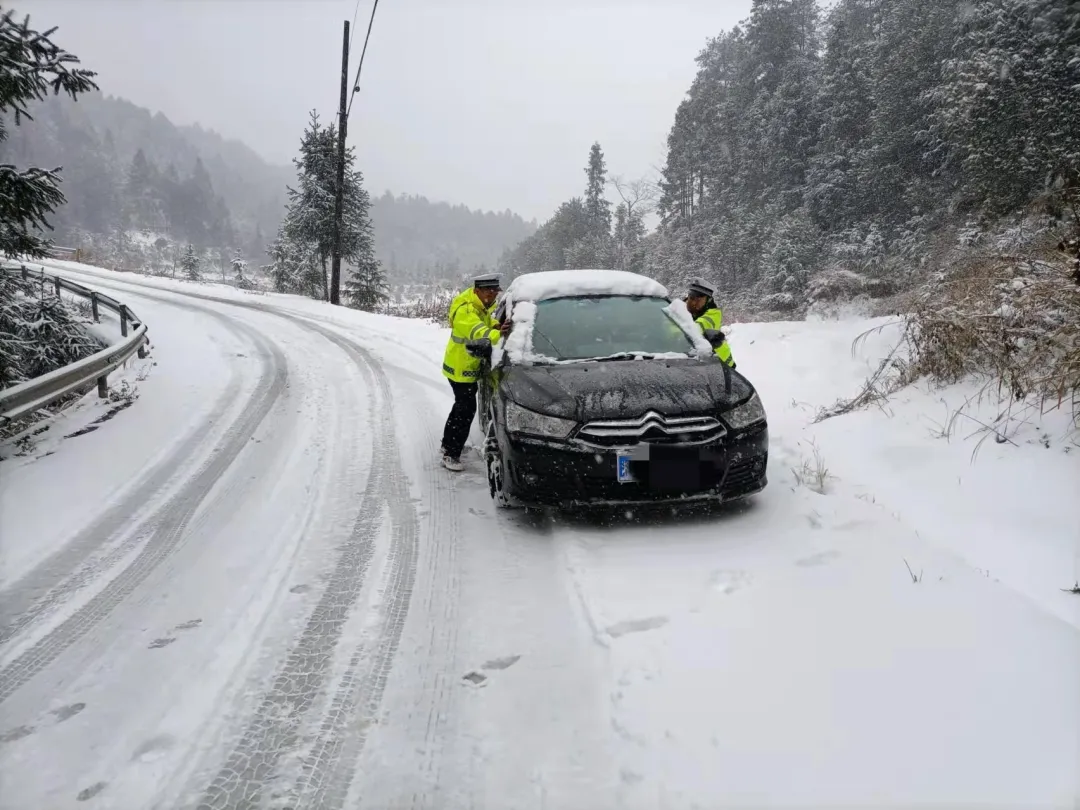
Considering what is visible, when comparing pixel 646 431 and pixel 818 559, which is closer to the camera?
pixel 818 559

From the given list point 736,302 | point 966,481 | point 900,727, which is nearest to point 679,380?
point 966,481

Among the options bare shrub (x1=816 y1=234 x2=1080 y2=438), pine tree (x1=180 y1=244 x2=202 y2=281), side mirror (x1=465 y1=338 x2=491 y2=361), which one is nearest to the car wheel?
side mirror (x1=465 y1=338 x2=491 y2=361)

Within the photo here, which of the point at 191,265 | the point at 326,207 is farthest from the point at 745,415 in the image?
the point at 191,265

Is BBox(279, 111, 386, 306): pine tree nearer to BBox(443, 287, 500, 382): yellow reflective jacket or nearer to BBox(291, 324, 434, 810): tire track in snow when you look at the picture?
BBox(443, 287, 500, 382): yellow reflective jacket

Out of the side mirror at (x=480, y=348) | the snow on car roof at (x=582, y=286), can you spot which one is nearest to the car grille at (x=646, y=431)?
the side mirror at (x=480, y=348)

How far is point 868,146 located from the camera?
28469 mm

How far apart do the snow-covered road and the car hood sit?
81 cm

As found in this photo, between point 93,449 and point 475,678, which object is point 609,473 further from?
point 93,449

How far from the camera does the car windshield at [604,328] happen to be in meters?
4.85

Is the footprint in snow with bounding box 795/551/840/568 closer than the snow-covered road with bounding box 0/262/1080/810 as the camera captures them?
No

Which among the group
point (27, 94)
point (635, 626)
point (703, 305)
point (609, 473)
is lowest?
point (635, 626)

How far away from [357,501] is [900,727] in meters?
3.73

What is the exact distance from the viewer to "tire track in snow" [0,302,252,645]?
10.5 ft

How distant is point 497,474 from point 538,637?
63.5 inches
